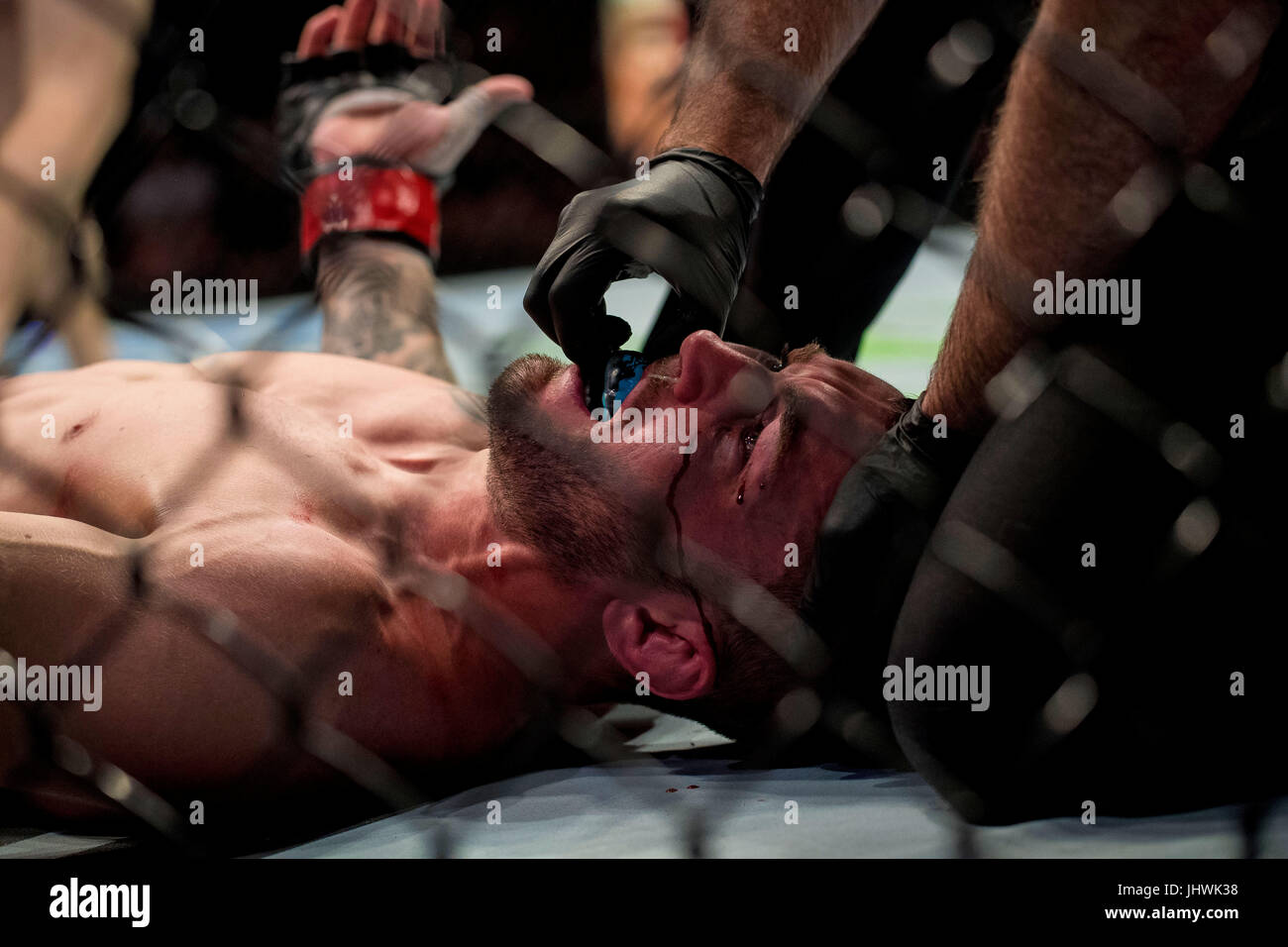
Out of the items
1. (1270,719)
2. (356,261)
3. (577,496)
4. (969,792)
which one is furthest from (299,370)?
(1270,719)

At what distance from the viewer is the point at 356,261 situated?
1504 millimetres

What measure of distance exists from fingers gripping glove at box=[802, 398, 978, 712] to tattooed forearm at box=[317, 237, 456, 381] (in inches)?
31.3

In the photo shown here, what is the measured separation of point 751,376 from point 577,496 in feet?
0.64

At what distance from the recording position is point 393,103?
1.57 metres

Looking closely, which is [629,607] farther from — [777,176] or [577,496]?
[777,176]

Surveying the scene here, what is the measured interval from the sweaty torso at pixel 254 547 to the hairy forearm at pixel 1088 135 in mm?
537

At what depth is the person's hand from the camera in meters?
1.55
